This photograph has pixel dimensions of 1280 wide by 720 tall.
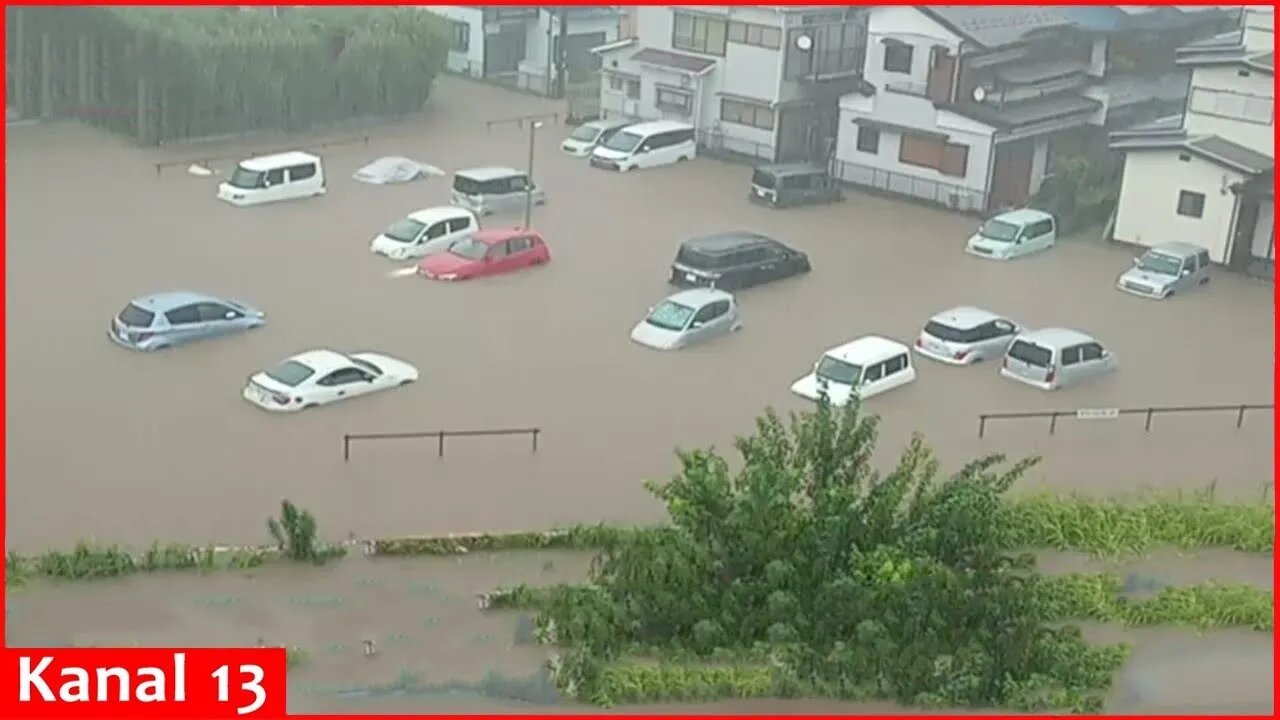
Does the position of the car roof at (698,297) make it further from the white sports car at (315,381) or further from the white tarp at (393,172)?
the white tarp at (393,172)

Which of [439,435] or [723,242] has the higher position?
[723,242]

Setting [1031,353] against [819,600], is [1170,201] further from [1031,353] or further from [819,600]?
[819,600]

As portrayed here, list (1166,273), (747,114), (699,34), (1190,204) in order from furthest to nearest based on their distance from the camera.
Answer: (699,34)
(747,114)
(1190,204)
(1166,273)

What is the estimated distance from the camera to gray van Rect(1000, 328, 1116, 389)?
1756cm

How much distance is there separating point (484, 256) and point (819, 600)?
376 inches

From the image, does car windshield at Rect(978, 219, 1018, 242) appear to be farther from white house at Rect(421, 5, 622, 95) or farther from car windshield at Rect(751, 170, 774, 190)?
white house at Rect(421, 5, 622, 95)

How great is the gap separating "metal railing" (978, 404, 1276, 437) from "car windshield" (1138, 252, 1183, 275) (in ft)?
13.3

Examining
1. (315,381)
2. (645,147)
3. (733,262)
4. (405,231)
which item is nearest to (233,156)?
(405,231)

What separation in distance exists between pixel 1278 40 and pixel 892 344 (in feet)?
17.6

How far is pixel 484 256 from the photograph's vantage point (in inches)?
797

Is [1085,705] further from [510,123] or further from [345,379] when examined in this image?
[510,123]

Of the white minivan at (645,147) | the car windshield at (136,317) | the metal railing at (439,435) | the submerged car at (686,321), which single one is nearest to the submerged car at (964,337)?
the submerged car at (686,321)

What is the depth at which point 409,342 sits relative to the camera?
1784cm

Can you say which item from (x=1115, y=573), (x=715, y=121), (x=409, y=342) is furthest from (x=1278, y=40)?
(x=715, y=121)
